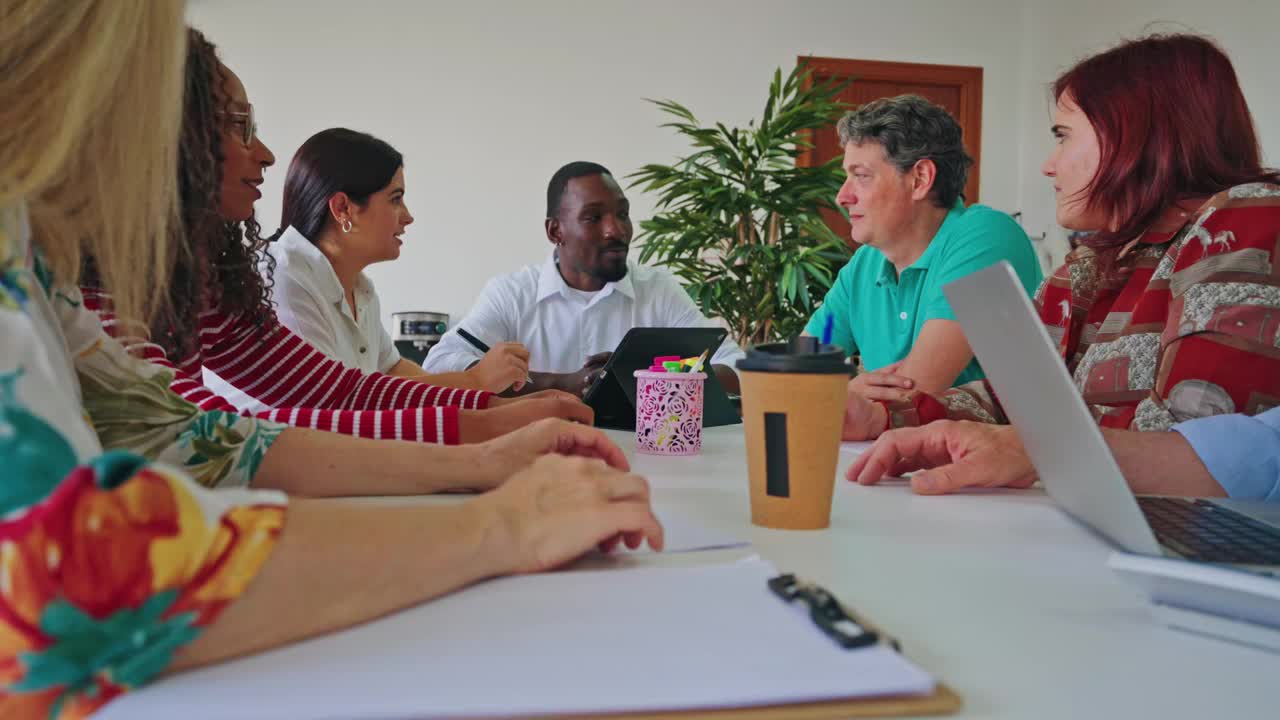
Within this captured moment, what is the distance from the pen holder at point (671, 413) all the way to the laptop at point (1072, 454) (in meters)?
0.47

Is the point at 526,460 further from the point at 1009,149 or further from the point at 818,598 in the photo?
the point at 1009,149

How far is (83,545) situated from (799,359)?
0.52m

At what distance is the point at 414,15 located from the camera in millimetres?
4914

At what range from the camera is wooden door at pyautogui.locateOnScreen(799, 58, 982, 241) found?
5203 mm

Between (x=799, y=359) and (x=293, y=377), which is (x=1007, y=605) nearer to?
(x=799, y=359)

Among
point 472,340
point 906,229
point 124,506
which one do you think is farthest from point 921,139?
point 124,506

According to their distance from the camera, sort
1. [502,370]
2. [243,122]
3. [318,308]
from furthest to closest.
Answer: [318,308], [502,370], [243,122]

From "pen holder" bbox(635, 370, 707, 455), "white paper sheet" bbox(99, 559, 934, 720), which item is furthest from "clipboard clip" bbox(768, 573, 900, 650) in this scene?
"pen holder" bbox(635, 370, 707, 455)

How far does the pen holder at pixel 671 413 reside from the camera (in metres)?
1.24

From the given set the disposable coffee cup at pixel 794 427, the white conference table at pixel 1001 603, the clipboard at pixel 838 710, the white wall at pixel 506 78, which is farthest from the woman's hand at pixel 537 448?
the white wall at pixel 506 78

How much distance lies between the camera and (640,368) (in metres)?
1.56

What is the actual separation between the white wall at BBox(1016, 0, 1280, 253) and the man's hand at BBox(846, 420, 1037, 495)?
2362 mm

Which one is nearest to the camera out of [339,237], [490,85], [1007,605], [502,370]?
[1007,605]

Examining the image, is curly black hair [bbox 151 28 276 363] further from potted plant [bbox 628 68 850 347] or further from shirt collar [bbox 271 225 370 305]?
potted plant [bbox 628 68 850 347]
